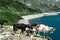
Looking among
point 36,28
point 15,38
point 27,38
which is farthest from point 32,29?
point 15,38

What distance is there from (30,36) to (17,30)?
282cm

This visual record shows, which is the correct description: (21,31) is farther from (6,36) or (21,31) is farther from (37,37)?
(6,36)

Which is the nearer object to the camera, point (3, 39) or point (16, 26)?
point (3, 39)

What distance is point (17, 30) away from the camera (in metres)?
46.8

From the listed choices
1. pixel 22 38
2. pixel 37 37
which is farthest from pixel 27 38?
pixel 37 37

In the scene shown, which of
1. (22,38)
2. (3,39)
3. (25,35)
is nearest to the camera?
(3,39)

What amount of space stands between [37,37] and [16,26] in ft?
15.2

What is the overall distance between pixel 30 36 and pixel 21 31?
7.18 ft

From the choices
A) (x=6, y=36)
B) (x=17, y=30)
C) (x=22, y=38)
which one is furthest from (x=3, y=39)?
(x=17, y=30)

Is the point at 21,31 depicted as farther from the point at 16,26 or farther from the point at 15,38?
the point at 15,38

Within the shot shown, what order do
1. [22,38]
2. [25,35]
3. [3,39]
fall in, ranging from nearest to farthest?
[3,39], [22,38], [25,35]

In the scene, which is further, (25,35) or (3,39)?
(25,35)

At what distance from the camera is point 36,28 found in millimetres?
47781

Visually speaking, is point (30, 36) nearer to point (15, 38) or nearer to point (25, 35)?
point (25, 35)
